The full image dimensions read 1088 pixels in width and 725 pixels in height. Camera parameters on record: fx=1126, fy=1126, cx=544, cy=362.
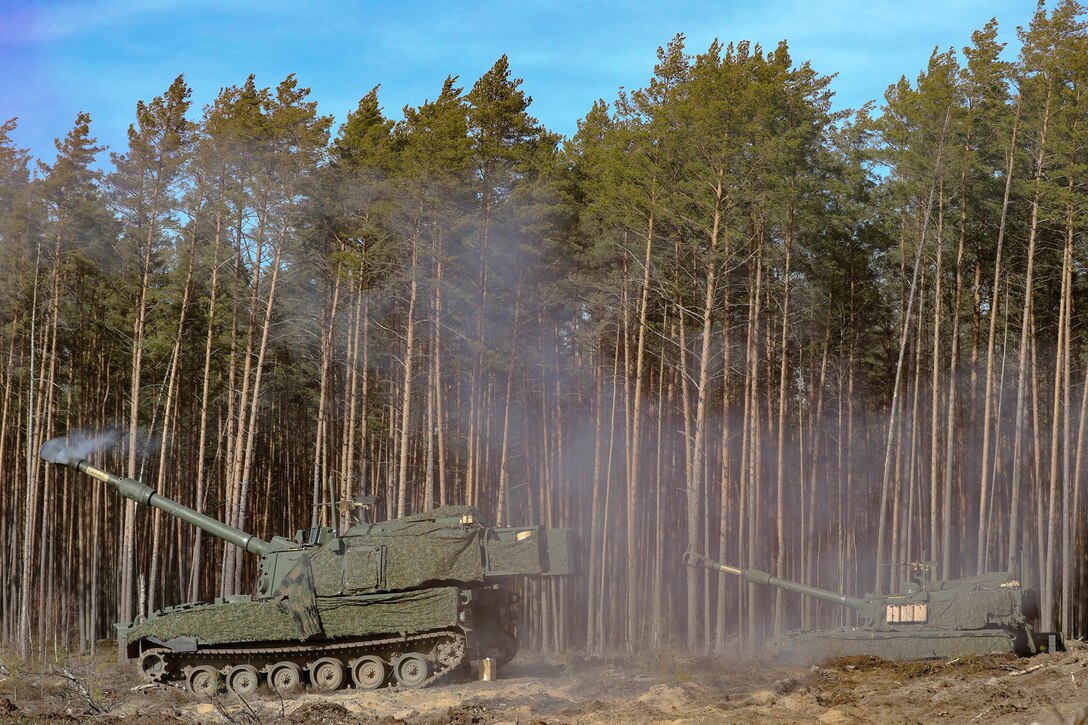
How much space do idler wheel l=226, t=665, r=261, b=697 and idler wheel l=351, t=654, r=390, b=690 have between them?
149cm

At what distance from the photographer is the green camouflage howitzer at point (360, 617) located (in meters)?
17.0

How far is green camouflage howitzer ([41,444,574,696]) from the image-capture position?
17.0 metres

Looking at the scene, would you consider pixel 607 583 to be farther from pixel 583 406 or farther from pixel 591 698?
pixel 591 698

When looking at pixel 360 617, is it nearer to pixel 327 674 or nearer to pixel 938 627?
pixel 327 674

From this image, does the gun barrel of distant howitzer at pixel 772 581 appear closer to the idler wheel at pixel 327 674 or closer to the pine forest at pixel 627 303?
the pine forest at pixel 627 303

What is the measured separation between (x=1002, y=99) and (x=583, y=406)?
13.0m

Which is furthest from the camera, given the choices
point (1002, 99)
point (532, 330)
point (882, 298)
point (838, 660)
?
point (882, 298)

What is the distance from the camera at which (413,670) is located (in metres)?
17.0

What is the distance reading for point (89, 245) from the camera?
28.4m

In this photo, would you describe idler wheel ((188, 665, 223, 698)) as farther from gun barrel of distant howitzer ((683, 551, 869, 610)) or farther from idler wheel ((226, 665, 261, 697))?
gun barrel of distant howitzer ((683, 551, 869, 610))

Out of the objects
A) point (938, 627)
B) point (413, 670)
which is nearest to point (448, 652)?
point (413, 670)

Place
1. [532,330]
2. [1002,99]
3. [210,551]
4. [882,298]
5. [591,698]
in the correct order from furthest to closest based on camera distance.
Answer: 1. [210,551]
2. [882,298]
3. [532,330]
4. [1002,99]
5. [591,698]

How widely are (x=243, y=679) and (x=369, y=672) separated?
197 centimetres

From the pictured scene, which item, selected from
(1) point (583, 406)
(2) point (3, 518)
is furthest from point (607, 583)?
(2) point (3, 518)
